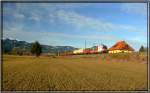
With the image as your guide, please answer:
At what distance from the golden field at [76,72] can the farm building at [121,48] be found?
0.12 metres

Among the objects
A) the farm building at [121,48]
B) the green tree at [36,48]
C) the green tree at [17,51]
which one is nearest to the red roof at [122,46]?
the farm building at [121,48]

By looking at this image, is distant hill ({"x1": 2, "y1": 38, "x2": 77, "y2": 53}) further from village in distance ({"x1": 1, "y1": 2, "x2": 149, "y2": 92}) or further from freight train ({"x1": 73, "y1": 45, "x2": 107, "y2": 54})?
freight train ({"x1": 73, "y1": 45, "x2": 107, "y2": 54})

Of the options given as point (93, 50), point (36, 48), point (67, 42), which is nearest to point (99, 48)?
point (93, 50)

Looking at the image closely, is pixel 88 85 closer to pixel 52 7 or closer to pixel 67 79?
pixel 67 79

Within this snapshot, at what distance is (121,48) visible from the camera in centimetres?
792

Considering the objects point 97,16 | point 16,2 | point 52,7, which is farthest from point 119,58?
point 16,2

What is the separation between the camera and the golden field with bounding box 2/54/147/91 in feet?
25.6

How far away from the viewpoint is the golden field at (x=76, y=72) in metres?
7.79

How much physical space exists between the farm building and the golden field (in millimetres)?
116

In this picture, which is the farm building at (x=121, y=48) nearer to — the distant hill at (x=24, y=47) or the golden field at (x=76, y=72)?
the golden field at (x=76, y=72)

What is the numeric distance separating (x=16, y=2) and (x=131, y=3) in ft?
6.46

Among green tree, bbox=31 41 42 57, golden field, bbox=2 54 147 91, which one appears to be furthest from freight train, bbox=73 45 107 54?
green tree, bbox=31 41 42 57

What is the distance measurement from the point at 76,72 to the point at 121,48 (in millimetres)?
933

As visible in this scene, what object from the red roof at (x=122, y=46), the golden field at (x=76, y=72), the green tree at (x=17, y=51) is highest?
the red roof at (x=122, y=46)
